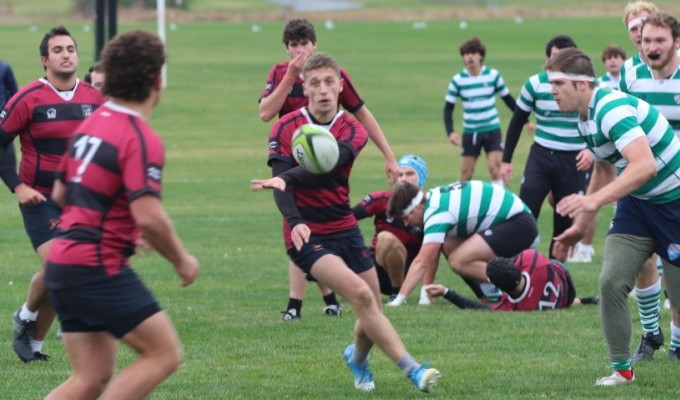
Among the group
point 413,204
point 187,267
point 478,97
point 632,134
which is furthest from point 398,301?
point 478,97

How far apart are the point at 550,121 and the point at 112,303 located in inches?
314

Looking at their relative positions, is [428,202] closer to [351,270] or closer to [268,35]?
[351,270]

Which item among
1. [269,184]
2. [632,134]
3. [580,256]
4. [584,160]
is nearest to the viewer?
[632,134]

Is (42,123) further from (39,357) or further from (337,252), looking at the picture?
(337,252)

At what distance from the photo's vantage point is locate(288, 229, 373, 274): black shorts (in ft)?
25.8

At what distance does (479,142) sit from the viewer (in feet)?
66.2

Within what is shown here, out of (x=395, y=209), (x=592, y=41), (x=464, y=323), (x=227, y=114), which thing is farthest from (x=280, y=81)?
(x=592, y=41)

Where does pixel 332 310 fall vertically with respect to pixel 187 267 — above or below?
below

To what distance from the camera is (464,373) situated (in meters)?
8.38

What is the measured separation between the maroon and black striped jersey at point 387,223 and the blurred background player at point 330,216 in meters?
3.84

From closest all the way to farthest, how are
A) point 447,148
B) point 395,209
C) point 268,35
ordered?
point 395,209
point 447,148
point 268,35

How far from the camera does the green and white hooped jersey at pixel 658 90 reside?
8.97 m

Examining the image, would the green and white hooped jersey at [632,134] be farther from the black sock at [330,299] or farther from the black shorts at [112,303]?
the black sock at [330,299]

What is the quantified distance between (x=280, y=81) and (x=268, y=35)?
4744 centimetres
